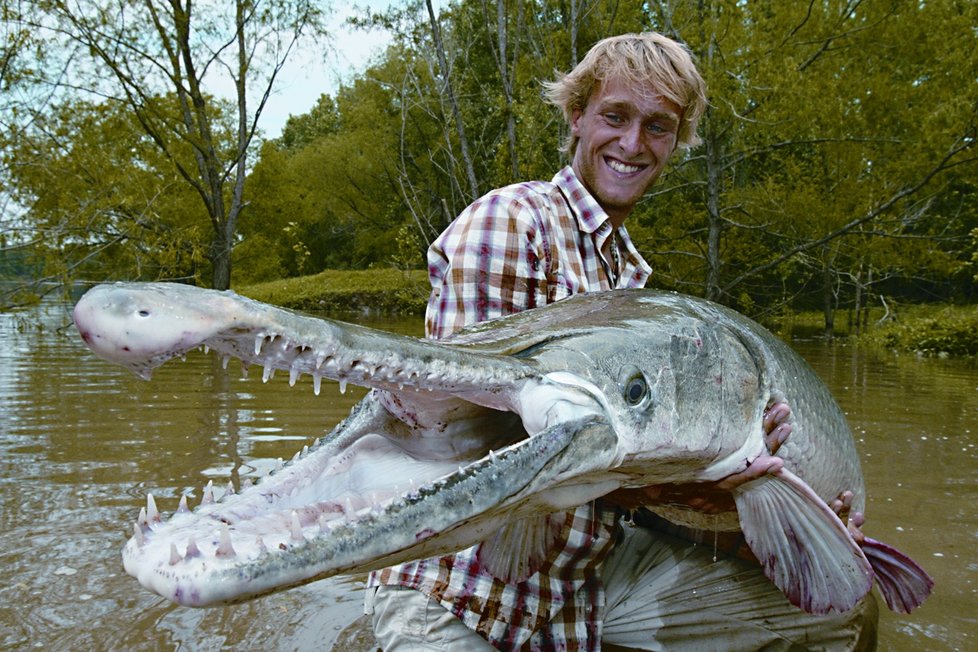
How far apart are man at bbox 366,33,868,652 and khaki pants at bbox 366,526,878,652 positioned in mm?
13

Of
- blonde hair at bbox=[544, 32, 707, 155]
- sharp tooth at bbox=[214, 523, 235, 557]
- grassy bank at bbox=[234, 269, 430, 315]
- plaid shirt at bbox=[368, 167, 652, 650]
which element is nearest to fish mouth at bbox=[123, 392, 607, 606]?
sharp tooth at bbox=[214, 523, 235, 557]

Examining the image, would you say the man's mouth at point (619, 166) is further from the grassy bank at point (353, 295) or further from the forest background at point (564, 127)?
the grassy bank at point (353, 295)

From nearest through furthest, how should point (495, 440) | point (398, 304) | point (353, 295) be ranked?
point (495, 440) → point (398, 304) → point (353, 295)

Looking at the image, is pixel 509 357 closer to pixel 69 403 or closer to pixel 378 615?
pixel 378 615

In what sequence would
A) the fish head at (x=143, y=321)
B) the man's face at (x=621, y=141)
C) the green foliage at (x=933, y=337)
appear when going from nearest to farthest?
the fish head at (x=143, y=321)
the man's face at (x=621, y=141)
the green foliage at (x=933, y=337)

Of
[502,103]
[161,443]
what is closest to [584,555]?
[161,443]

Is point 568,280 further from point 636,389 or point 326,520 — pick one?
point 326,520

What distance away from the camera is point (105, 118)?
1075 centimetres

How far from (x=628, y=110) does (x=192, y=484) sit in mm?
3491

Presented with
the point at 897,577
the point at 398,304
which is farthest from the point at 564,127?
the point at 398,304

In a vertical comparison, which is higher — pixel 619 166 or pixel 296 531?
pixel 619 166

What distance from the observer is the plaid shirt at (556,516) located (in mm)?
2379

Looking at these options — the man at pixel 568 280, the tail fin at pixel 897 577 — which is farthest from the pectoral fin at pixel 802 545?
the tail fin at pixel 897 577

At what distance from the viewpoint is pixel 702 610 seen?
279cm
